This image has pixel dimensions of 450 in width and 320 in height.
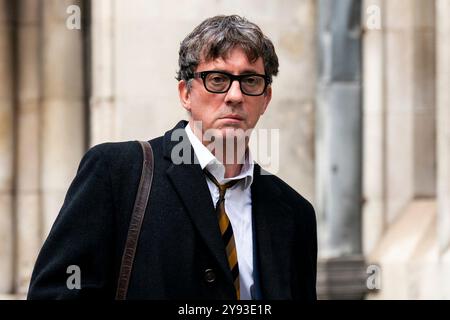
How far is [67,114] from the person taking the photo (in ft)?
37.4

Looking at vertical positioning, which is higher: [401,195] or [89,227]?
[89,227]

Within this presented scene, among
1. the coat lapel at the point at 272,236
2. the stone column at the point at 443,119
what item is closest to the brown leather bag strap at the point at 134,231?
the coat lapel at the point at 272,236

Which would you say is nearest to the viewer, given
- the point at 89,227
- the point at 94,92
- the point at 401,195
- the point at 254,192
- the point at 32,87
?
the point at 89,227

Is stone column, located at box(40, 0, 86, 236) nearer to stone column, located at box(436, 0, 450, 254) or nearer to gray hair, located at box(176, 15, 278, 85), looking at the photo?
stone column, located at box(436, 0, 450, 254)

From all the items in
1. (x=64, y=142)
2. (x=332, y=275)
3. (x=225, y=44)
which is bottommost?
(x=332, y=275)

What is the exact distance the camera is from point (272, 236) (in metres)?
4.56

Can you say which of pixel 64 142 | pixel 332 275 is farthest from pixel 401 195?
pixel 64 142

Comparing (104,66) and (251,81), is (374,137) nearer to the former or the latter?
(104,66)

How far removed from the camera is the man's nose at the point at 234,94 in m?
4.42

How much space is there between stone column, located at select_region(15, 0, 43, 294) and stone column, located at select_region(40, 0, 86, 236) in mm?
71

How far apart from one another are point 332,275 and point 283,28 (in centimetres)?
218

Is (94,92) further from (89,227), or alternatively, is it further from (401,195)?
(89,227)

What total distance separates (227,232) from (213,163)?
24 cm

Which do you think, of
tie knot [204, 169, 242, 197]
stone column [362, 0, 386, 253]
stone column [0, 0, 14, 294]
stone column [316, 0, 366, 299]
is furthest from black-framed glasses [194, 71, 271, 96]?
stone column [362, 0, 386, 253]
